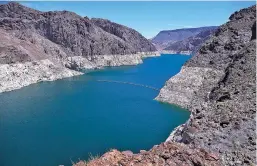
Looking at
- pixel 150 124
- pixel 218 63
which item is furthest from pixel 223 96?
pixel 218 63

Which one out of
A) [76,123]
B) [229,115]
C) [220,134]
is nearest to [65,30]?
[76,123]

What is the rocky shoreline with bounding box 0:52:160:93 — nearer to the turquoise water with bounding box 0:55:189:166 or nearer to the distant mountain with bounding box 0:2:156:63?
the turquoise water with bounding box 0:55:189:166

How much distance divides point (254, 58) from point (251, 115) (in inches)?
455

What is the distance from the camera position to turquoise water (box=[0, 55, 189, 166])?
32656mm

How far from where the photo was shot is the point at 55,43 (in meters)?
137

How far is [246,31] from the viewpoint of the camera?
5247cm

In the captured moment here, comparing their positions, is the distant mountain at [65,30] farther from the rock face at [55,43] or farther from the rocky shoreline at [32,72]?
the rocky shoreline at [32,72]

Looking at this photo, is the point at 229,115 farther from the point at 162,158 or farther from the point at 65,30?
the point at 65,30

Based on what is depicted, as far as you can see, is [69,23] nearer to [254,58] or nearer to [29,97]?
[29,97]

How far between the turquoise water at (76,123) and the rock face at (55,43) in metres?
18.1

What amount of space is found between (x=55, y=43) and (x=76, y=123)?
9881 centimetres

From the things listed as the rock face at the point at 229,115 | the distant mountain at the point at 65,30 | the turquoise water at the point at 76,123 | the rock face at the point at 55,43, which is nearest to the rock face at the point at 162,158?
the rock face at the point at 229,115

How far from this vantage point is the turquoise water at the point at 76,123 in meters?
32.7

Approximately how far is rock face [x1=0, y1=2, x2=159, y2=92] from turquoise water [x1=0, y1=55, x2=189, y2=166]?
1812cm
